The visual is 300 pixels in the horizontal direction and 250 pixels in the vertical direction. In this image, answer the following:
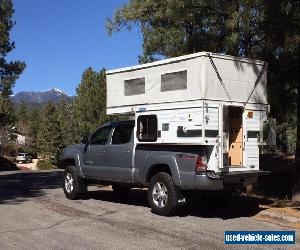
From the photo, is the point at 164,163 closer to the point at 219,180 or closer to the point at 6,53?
the point at 219,180

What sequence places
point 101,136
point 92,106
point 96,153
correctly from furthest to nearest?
point 92,106
point 101,136
point 96,153

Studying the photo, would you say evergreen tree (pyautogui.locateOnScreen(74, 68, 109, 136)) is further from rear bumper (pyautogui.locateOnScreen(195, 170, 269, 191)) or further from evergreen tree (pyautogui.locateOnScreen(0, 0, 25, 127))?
rear bumper (pyautogui.locateOnScreen(195, 170, 269, 191))

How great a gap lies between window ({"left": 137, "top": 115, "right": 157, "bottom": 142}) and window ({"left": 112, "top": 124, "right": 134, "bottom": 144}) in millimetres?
516

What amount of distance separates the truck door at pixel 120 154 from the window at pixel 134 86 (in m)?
0.76

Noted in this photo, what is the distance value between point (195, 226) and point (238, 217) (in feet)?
4.91

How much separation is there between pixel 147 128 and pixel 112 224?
8.43 feet

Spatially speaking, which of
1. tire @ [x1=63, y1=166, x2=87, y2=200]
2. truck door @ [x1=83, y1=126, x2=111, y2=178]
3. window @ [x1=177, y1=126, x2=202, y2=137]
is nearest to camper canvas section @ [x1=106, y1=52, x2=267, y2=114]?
window @ [x1=177, y1=126, x2=202, y2=137]

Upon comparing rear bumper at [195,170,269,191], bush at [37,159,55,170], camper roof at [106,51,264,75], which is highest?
camper roof at [106,51,264,75]

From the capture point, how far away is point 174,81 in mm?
11414

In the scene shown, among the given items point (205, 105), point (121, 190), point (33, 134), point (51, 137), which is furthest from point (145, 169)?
point (33, 134)

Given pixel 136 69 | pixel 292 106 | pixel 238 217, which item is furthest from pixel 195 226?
pixel 292 106

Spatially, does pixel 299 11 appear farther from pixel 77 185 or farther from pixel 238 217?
pixel 77 185

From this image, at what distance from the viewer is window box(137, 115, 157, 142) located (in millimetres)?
11672

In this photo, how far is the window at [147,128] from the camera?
1167 cm
